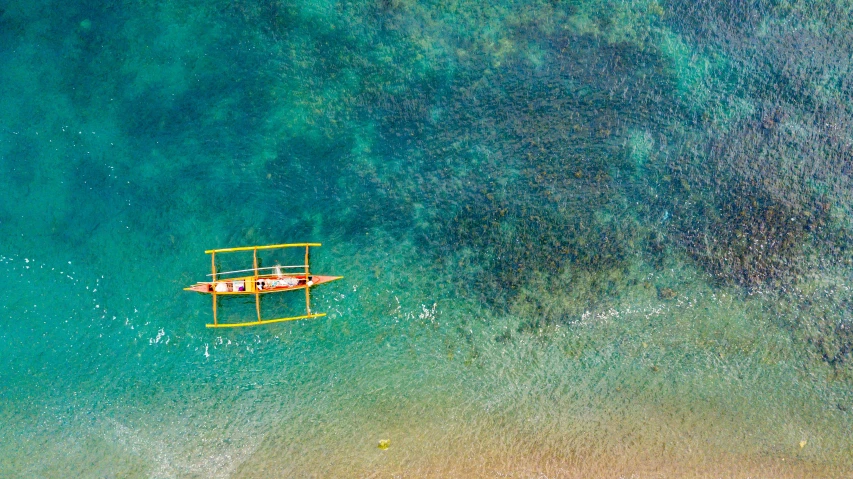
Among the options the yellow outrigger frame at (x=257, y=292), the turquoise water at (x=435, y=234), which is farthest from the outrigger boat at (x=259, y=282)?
the turquoise water at (x=435, y=234)

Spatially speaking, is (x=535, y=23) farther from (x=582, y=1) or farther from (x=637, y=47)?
(x=637, y=47)

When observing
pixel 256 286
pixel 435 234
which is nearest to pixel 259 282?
pixel 256 286

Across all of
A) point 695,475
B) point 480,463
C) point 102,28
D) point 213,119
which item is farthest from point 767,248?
point 102,28

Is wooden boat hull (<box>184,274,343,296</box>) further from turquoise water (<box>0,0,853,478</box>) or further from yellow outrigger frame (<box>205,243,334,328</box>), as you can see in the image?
turquoise water (<box>0,0,853,478</box>)

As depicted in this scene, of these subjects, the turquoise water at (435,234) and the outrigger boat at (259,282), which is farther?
the turquoise water at (435,234)

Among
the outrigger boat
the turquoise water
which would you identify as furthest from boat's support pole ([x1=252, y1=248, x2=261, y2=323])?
the turquoise water

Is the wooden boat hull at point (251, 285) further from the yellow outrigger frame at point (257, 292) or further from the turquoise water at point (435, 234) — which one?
the turquoise water at point (435, 234)
